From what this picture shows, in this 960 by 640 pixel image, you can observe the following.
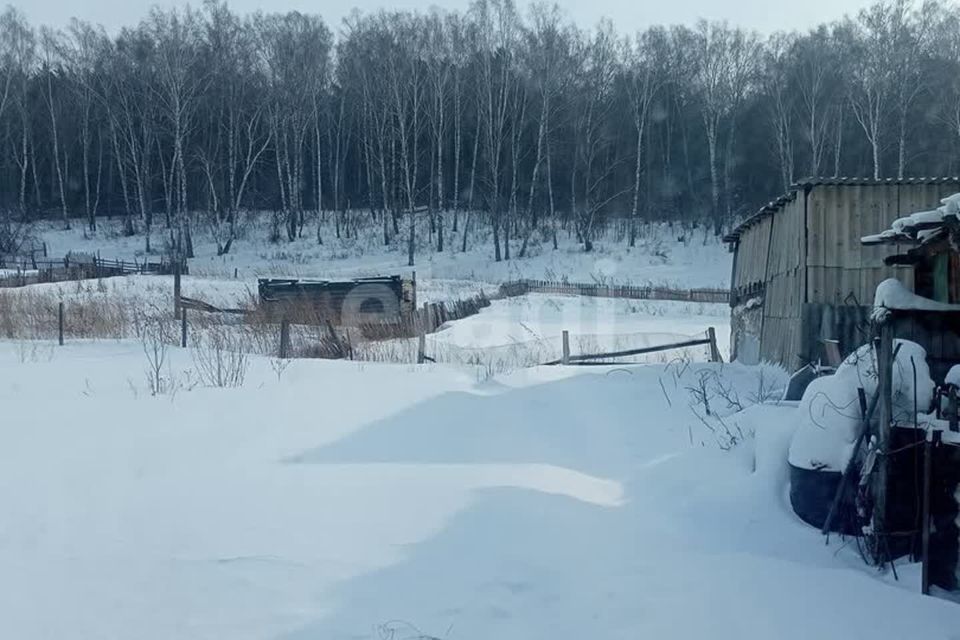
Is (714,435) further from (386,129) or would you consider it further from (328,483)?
(386,129)

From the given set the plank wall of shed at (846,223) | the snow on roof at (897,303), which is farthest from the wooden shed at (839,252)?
the snow on roof at (897,303)

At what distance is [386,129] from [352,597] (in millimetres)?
40271


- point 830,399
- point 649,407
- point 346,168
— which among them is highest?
point 346,168

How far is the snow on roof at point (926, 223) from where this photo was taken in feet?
16.6

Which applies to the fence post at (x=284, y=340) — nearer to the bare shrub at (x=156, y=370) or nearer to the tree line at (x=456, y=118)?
the bare shrub at (x=156, y=370)

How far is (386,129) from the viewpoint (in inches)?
1698

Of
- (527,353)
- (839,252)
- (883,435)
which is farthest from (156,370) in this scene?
(839,252)

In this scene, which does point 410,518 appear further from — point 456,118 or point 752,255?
point 456,118

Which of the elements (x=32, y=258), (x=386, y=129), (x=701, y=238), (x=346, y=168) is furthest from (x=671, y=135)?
(x=32, y=258)

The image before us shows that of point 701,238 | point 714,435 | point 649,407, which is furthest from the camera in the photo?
point 701,238

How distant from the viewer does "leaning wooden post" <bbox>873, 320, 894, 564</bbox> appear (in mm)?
5129

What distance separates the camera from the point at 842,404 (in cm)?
571

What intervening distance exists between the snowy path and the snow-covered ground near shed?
25.8m

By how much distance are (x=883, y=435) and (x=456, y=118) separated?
3739 cm
